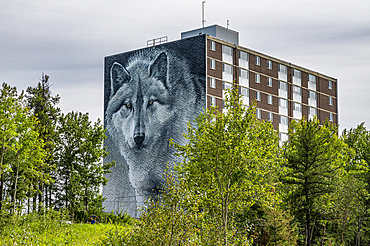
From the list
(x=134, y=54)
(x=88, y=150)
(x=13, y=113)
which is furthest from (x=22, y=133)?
(x=134, y=54)

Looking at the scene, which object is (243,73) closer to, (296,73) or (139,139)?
(296,73)

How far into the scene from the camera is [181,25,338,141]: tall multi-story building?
61094mm

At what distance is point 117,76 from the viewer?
69.2 m

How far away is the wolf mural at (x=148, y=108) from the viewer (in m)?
A: 60.2

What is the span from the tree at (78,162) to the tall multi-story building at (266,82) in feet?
50.4

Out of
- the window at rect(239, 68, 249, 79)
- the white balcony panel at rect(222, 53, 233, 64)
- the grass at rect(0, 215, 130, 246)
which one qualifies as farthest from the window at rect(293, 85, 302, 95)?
the grass at rect(0, 215, 130, 246)

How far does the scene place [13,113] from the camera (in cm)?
3862

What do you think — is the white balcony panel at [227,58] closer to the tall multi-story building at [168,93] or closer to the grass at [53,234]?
the tall multi-story building at [168,93]

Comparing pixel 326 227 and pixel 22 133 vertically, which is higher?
pixel 22 133

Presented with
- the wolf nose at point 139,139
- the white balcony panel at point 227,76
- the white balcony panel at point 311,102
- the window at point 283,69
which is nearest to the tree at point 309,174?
the white balcony panel at point 227,76

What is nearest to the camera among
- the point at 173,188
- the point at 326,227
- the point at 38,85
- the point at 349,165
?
the point at 173,188

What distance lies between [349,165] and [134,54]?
110 ft

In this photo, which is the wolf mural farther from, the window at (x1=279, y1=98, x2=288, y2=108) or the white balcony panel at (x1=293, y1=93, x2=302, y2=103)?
the white balcony panel at (x1=293, y1=93, x2=302, y2=103)

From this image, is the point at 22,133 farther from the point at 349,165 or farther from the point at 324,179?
the point at 349,165
